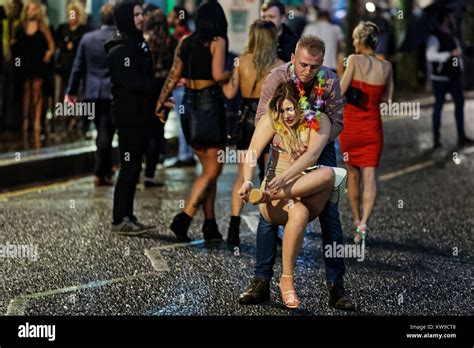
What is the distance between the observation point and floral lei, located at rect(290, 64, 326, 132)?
845 cm

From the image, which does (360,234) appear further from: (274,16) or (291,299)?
(291,299)

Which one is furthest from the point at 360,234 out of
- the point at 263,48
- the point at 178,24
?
the point at 178,24

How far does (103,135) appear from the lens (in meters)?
14.2

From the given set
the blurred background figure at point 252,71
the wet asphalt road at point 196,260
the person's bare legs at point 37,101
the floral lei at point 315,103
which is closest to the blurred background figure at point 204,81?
the blurred background figure at point 252,71

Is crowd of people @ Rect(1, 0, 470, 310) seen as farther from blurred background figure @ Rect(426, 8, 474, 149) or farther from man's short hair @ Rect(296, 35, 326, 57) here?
blurred background figure @ Rect(426, 8, 474, 149)

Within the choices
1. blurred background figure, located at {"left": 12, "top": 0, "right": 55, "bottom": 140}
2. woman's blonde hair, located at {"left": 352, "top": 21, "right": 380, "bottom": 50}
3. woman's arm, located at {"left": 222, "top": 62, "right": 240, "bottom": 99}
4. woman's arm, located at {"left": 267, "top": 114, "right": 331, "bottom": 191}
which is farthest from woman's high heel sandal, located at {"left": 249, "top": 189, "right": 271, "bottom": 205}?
blurred background figure, located at {"left": 12, "top": 0, "right": 55, "bottom": 140}

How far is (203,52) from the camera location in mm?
10852

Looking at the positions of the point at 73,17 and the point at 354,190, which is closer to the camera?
the point at 354,190

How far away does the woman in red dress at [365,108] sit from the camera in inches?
436

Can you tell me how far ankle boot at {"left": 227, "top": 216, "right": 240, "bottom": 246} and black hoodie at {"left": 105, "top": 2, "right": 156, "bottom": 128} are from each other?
1.10 meters

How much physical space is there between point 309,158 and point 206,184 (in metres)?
2.75

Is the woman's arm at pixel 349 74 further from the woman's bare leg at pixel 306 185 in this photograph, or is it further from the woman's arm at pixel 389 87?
the woman's bare leg at pixel 306 185

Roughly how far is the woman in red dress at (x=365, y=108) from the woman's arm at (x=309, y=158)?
8.58 ft

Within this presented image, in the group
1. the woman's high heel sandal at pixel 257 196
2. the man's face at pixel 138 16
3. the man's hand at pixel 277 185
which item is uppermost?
the man's face at pixel 138 16
